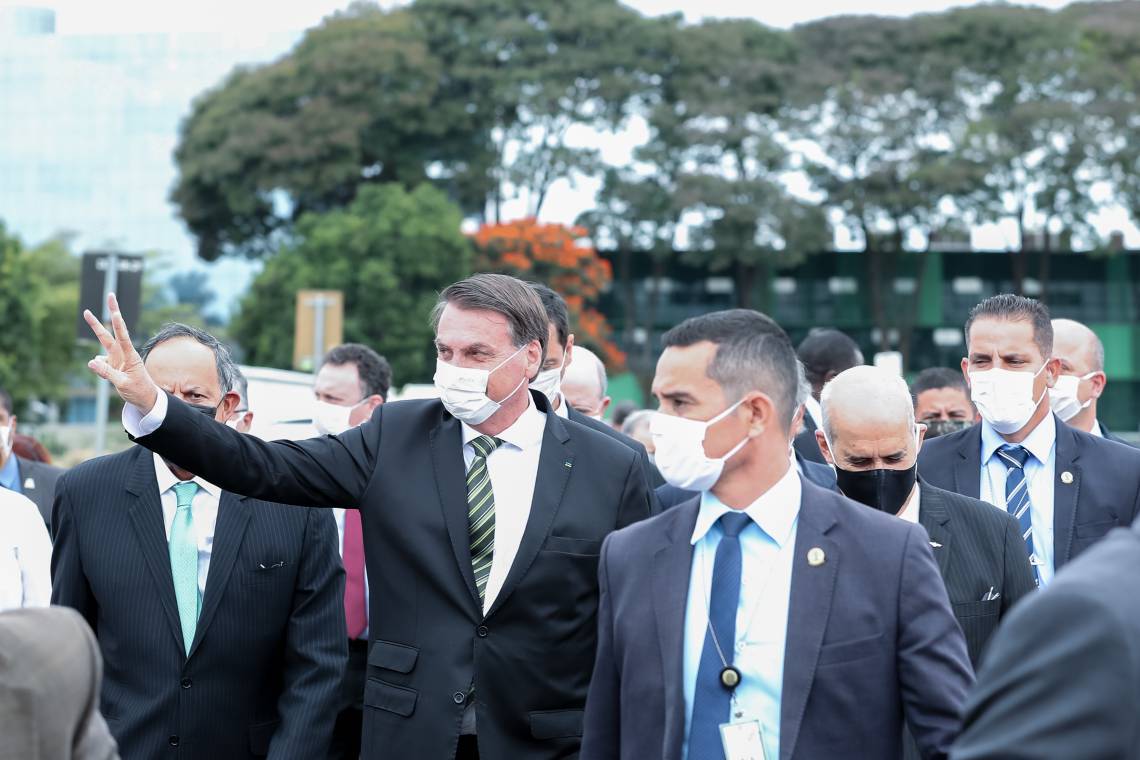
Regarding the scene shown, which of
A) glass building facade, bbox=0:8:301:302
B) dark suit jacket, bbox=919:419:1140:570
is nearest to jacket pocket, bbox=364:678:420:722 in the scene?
dark suit jacket, bbox=919:419:1140:570

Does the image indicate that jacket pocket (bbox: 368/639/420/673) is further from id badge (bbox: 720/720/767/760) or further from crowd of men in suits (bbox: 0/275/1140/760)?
id badge (bbox: 720/720/767/760)

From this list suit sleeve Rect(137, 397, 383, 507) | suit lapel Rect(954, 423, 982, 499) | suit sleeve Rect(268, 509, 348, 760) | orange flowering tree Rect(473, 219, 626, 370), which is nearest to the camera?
suit sleeve Rect(137, 397, 383, 507)

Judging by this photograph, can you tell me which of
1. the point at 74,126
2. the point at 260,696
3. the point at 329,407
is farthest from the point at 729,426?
the point at 74,126

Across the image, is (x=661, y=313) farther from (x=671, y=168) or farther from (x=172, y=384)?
(x=172, y=384)

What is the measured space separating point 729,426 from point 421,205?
36139 mm

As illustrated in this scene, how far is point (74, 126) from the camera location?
3418 inches

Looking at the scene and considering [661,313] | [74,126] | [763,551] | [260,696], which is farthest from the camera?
[74,126]

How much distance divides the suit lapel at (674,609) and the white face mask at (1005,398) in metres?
2.42

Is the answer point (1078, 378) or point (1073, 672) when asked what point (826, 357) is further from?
point (1073, 672)

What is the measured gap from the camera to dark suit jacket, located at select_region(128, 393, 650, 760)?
417cm

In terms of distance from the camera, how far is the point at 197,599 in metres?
4.55

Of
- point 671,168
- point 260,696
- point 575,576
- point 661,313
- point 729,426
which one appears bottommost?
point 260,696

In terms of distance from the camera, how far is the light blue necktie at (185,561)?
4.51 m

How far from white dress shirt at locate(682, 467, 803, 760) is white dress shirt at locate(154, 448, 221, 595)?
6.45 feet
